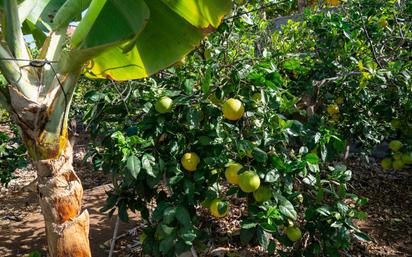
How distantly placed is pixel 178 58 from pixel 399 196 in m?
3.95

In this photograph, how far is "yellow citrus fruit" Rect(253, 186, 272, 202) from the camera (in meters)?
2.01

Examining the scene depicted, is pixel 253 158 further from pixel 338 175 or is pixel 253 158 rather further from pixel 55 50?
pixel 55 50

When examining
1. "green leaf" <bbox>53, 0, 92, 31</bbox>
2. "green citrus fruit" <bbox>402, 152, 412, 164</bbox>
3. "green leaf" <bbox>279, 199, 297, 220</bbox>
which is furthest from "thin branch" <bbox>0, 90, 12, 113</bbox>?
"green citrus fruit" <bbox>402, 152, 412, 164</bbox>

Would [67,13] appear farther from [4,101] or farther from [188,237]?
[188,237]

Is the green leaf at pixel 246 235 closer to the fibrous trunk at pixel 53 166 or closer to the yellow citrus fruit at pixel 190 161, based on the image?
the yellow citrus fruit at pixel 190 161

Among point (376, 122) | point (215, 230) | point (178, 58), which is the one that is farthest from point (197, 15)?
point (376, 122)

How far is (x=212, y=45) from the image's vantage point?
295 centimetres

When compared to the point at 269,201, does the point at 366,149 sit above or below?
below

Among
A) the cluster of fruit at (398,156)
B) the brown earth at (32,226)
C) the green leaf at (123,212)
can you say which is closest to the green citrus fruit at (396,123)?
the cluster of fruit at (398,156)

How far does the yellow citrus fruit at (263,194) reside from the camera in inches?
79.0

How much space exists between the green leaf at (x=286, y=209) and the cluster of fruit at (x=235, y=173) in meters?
0.08

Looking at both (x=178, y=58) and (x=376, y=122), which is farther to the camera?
(x=376, y=122)

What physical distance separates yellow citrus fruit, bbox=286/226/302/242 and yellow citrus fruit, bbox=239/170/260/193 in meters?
0.45

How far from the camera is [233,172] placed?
79.8 inches
